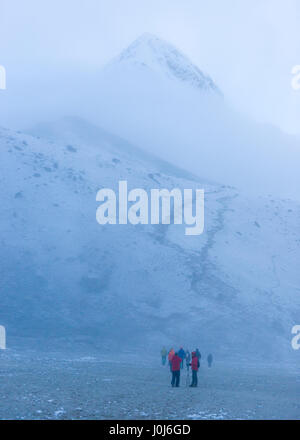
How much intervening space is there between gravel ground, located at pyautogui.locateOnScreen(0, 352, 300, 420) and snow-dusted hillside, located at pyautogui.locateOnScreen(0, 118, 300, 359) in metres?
10.1

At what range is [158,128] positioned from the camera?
160m

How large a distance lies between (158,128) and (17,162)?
100 metres

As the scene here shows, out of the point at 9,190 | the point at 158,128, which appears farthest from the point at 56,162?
the point at 158,128

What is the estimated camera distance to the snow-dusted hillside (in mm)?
43406

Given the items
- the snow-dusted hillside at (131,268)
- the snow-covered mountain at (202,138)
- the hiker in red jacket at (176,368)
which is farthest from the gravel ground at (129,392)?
the snow-covered mountain at (202,138)

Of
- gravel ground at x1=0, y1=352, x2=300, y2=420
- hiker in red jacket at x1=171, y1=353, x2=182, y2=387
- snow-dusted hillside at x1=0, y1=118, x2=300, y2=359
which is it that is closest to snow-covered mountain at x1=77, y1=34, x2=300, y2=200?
snow-dusted hillside at x1=0, y1=118, x2=300, y2=359

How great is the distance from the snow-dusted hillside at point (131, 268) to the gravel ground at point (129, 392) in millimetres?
10054

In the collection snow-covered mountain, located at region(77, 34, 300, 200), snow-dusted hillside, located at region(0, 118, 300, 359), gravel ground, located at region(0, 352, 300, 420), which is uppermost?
snow-covered mountain, located at region(77, 34, 300, 200)

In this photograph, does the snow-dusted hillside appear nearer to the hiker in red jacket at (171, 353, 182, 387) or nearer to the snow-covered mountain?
the hiker in red jacket at (171, 353, 182, 387)

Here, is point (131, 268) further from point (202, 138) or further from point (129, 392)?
point (202, 138)

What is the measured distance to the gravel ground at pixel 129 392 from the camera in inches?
652

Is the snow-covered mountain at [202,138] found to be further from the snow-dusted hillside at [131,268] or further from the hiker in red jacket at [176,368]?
the hiker in red jacket at [176,368]

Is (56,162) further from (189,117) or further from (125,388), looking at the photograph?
(189,117)

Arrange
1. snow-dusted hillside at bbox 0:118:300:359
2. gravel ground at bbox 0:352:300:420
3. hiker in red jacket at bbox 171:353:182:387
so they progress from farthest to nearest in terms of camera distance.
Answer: snow-dusted hillside at bbox 0:118:300:359, hiker in red jacket at bbox 171:353:182:387, gravel ground at bbox 0:352:300:420
